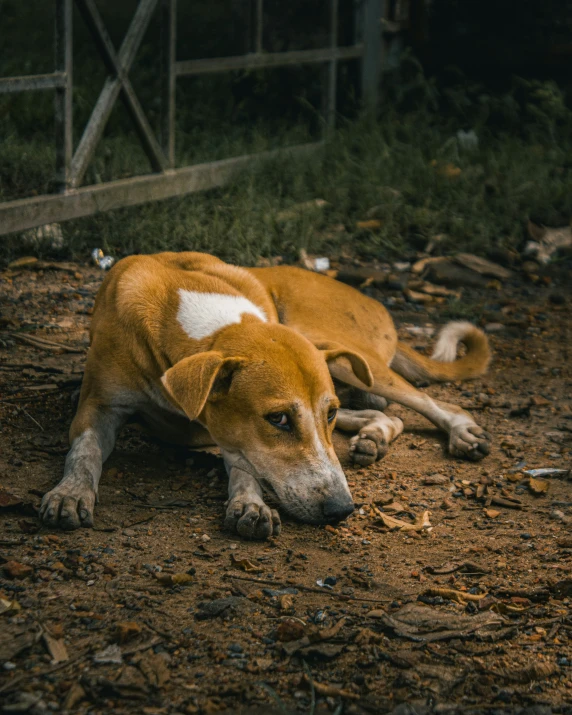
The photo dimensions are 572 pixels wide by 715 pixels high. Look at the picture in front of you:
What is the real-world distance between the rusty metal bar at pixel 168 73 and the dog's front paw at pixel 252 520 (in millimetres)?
4425

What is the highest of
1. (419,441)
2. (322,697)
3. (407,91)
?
(407,91)

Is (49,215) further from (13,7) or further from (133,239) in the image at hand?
(13,7)

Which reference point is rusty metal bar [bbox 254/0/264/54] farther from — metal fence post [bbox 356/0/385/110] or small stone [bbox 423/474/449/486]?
small stone [bbox 423/474/449/486]

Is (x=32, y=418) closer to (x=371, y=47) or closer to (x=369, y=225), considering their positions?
(x=369, y=225)

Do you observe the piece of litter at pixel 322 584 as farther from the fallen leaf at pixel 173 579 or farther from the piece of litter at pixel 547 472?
the piece of litter at pixel 547 472

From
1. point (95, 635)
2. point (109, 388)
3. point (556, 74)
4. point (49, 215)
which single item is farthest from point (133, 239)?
point (556, 74)

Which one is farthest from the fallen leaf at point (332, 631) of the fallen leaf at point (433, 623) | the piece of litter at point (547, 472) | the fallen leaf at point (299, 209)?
the fallen leaf at point (299, 209)

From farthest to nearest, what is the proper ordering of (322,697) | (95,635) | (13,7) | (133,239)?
1. (13,7)
2. (133,239)
3. (95,635)
4. (322,697)

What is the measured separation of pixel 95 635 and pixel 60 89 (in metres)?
4.44

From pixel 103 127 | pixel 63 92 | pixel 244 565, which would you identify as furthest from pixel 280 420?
pixel 103 127

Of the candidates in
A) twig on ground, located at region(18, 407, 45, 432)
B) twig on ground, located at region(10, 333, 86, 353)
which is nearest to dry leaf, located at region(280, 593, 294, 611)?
twig on ground, located at region(18, 407, 45, 432)

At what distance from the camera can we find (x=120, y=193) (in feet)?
21.8

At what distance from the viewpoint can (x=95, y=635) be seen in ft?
8.55

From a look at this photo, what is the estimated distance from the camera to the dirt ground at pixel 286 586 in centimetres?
243
